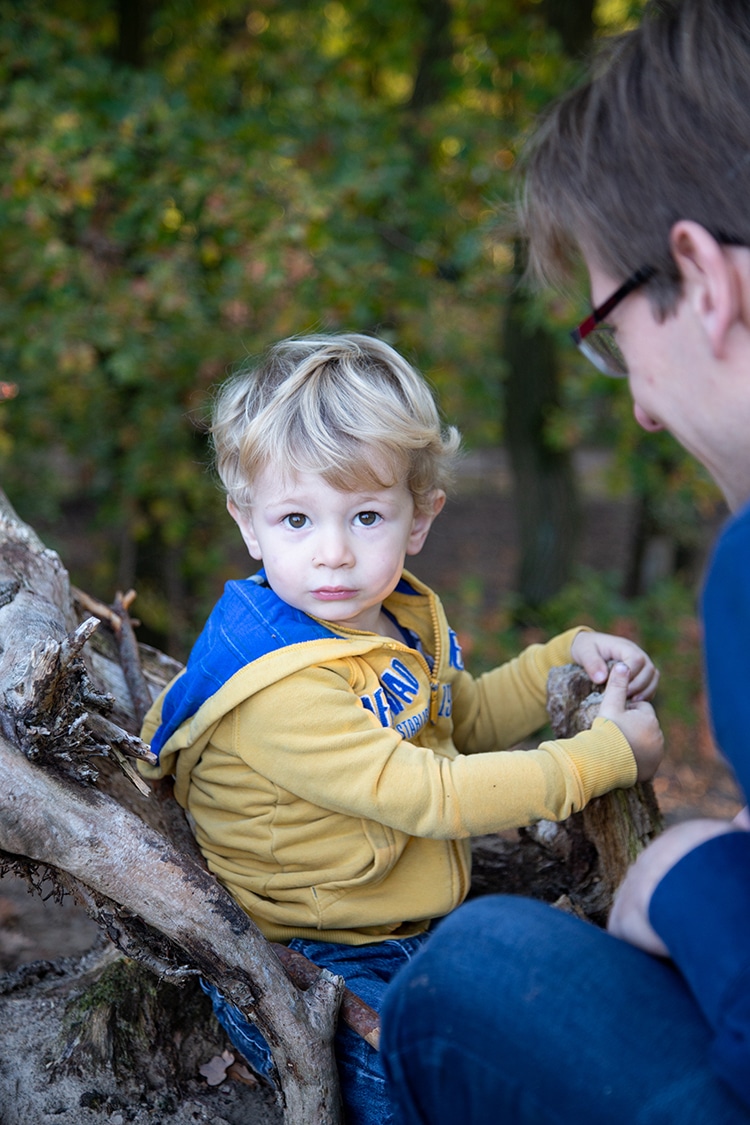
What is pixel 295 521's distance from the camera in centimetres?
195

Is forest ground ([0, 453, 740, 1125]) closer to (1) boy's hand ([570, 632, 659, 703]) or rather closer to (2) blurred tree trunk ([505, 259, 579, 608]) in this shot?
(2) blurred tree trunk ([505, 259, 579, 608])

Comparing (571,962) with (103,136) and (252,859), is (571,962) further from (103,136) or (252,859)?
(103,136)

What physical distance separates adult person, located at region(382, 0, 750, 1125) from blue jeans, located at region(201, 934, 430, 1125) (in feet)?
Answer: 1.45

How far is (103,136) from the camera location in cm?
452

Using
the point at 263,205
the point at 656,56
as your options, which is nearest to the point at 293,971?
the point at 656,56

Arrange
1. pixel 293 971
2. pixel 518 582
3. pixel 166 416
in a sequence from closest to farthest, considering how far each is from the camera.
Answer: pixel 293 971
pixel 166 416
pixel 518 582

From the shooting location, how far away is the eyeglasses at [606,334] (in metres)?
1.42

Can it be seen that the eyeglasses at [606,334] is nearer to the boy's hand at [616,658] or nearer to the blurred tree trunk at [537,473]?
the boy's hand at [616,658]

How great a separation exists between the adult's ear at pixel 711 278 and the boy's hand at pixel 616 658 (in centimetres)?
106

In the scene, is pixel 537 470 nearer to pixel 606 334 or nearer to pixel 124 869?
pixel 606 334

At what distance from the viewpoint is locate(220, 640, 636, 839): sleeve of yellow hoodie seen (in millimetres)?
1781

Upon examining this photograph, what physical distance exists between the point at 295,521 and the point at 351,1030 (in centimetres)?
94

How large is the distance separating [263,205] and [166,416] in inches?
57.8

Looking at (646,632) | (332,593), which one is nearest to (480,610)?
(646,632)
